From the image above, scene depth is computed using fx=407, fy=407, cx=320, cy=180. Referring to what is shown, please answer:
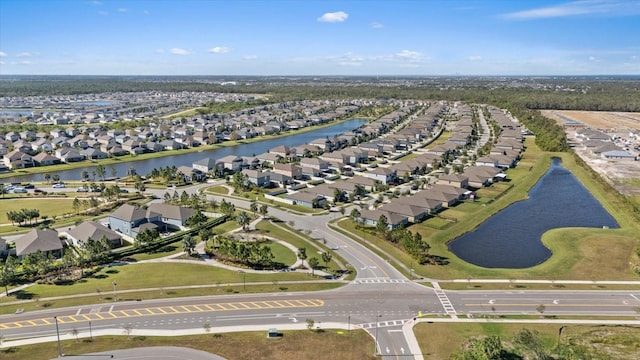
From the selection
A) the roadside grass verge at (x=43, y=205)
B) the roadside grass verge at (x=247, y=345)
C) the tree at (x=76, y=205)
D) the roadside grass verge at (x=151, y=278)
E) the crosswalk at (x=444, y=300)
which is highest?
the tree at (x=76, y=205)

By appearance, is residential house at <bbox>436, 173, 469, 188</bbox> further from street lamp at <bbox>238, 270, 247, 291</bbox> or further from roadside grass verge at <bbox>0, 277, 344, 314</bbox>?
street lamp at <bbox>238, 270, 247, 291</bbox>

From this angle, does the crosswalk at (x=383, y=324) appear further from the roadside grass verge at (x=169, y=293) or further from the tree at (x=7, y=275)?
the tree at (x=7, y=275)

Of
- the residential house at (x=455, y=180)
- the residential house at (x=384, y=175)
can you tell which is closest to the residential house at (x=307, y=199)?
the residential house at (x=384, y=175)

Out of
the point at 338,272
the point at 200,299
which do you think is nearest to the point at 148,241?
the point at 200,299

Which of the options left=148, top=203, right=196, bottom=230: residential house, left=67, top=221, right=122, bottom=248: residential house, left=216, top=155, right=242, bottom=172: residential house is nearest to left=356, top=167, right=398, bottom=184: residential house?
left=216, top=155, right=242, bottom=172: residential house

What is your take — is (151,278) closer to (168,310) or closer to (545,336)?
(168,310)

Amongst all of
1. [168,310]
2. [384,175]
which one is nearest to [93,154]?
[384,175]
